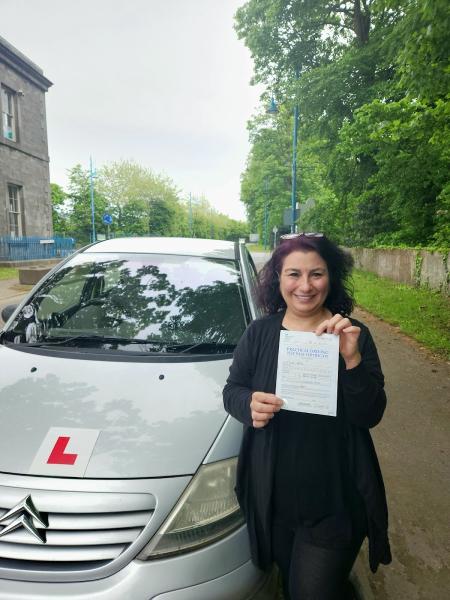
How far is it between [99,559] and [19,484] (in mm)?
389

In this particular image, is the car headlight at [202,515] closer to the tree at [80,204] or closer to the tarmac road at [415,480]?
the tarmac road at [415,480]

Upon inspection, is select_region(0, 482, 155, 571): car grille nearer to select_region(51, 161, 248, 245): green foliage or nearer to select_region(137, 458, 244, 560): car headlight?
select_region(137, 458, 244, 560): car headlight

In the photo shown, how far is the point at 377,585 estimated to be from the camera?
2.15m

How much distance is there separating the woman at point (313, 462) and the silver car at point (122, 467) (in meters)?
0.18

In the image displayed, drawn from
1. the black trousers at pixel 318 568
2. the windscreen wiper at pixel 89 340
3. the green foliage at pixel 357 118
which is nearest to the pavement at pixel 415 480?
the black trousers at pixel 318 568

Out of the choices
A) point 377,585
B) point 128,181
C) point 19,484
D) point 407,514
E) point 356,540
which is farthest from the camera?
point 128,181

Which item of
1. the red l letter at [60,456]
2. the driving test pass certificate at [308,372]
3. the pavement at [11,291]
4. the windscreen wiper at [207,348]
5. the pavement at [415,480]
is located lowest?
the pavement at [415,480]

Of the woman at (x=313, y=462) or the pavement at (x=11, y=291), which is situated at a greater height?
the woman at (x=313, y=462)

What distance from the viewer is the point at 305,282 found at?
1.46m

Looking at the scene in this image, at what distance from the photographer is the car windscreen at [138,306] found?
2463 mm

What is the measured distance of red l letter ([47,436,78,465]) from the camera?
5.22 ft

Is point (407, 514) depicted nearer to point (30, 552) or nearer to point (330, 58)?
point (30, 552)

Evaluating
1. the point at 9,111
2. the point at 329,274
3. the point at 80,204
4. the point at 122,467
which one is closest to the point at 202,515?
the point at 122,467

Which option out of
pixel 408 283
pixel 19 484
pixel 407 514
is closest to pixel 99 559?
pixel 19 484
